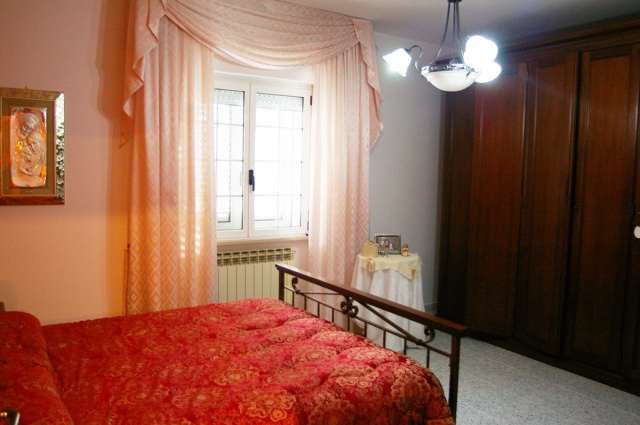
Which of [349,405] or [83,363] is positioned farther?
[83,363]

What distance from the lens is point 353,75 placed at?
12.6 ft

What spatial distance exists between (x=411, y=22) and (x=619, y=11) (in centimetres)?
154

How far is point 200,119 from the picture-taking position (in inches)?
127

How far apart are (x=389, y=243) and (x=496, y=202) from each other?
91 cm

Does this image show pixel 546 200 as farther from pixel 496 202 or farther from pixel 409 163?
pixel 409 163

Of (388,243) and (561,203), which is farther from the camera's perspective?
(388,243)

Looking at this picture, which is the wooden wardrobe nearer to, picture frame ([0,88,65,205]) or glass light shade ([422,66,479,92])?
glass light shade ([422,66,479,92])

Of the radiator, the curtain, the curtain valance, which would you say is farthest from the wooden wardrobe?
the curtain

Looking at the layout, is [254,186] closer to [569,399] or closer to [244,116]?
[244,116]

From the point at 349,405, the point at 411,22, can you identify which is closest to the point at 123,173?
the point at 349,405

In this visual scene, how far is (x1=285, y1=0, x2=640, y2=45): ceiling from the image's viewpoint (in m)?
3.43

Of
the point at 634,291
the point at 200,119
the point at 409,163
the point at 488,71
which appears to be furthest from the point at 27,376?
the point at 409,163

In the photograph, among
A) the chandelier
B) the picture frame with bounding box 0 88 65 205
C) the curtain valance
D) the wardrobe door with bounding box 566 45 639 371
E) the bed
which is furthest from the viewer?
the wardrobe door with bounding box 566 45 639 371

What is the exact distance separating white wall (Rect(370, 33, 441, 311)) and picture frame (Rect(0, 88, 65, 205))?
8.04ft
